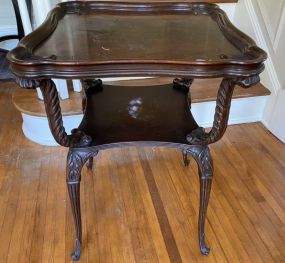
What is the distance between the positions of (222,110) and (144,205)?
65 centimetres

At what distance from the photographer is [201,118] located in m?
1.78

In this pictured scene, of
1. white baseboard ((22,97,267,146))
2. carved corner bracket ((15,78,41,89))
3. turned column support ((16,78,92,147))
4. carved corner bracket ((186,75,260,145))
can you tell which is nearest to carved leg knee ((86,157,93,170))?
white baseboard ((22,97,267,146))

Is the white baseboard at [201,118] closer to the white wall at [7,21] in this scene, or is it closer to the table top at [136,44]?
the table top at [136,44]

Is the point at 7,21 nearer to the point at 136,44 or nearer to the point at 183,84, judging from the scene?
the point at 183,84

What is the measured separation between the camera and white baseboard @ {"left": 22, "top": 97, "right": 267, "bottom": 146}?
1.61 metres

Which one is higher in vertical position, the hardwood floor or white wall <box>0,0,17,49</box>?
white wall <box>0,0,17,49</box>

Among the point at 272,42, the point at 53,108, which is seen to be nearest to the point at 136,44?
the point at 53,108

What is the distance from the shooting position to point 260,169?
1507 millimetres

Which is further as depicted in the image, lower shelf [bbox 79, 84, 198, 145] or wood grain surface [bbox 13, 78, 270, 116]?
wood grain surface [bbox 13, 78, 270, 116]

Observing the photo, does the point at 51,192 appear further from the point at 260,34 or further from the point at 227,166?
the point at 260,34

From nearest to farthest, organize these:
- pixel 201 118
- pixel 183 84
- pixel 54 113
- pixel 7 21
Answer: pixel 54 113, pixel 183 84, pixel 201 118, pixel 7 21

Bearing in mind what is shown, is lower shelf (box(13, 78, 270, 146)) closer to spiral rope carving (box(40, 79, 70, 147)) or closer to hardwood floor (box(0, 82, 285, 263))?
hardwood floor (box(0, 82, 285, 263))

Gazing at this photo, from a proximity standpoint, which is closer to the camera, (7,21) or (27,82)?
(27,82)

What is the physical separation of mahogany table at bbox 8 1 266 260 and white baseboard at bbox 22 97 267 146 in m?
0.47
